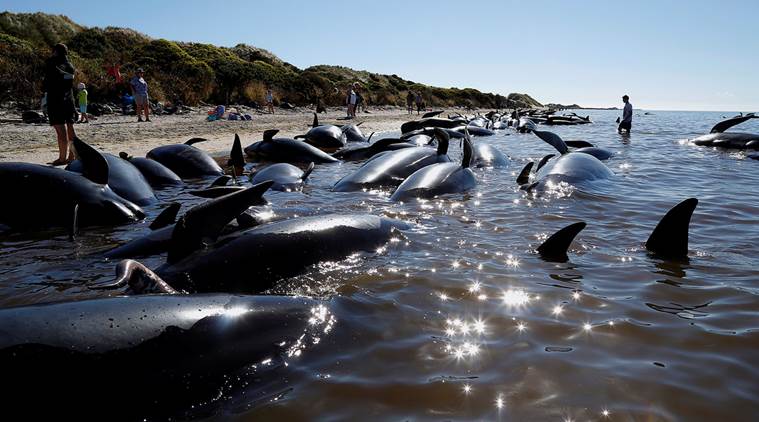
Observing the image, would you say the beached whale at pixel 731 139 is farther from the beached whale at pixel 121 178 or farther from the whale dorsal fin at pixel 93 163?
the whale dorsal fin at pixel 93 163

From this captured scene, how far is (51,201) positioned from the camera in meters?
5.38

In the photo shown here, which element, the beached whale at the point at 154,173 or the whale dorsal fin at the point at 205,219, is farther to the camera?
the beached whale at the point at 154,173

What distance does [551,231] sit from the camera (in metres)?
5.28

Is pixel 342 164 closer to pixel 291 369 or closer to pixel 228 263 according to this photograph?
pixel 228 263

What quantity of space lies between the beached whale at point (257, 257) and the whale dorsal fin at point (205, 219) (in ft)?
0.05

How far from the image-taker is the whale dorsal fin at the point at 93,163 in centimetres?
561

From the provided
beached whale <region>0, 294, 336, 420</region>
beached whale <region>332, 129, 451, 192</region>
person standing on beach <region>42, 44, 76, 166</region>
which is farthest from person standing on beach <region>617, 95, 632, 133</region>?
beached whale <region>0, 294, 336, 420</region>

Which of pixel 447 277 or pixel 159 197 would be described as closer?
pixel 447 277

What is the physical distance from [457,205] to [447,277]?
2768 mm

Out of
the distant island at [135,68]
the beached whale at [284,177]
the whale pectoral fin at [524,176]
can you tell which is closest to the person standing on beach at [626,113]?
the whale pectoral fin at [524,176]

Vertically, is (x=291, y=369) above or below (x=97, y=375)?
below

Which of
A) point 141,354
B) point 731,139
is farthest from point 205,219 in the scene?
point 731,139

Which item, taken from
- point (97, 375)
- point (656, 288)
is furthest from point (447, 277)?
point (97, 375)

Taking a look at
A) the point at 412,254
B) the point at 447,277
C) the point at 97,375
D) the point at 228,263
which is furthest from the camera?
the point at 412,254
